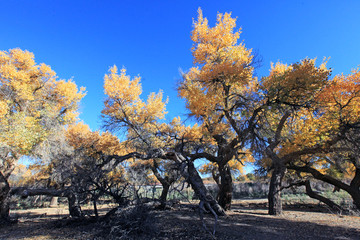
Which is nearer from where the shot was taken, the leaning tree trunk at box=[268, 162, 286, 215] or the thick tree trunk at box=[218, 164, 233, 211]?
the leaning tree trunk at box=[268, 162, 286, 215]

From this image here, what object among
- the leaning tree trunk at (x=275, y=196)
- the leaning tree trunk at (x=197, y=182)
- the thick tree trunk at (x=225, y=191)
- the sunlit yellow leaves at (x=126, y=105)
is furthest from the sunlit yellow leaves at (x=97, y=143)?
the leaning tree trunk at (x=275, y=196)

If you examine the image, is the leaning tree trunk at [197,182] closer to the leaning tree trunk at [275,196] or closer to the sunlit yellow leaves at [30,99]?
the leaning tree trunk at [275,196]

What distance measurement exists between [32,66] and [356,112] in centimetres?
2193

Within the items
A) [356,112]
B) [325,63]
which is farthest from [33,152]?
[325,63]

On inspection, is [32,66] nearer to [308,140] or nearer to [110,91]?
[110,91]

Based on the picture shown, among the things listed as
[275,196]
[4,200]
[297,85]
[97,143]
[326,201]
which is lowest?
[326,201]

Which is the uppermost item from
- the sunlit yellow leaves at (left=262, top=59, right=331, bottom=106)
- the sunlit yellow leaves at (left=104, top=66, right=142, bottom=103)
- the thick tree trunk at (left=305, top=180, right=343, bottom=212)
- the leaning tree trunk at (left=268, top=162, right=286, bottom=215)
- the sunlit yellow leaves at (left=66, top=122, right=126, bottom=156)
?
the sunlit yellow leaves at (left=104, top=66, right=142, bottom=103)

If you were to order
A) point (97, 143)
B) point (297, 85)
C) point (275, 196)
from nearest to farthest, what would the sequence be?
point (297, 85)
point (275, 196)
point (97, 143)

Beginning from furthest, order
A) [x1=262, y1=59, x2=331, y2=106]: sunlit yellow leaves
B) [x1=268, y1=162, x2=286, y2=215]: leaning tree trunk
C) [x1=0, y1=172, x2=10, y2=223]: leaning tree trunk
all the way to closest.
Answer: [x1=268, y1=162, x2=286, y2=215]: leaning tree trunk < [x1=0, y1=172, x2=10, y2=223]: leaning tree trunk < [x1=262, y1=59, x2=331, y2=106]: sunlit yellow leaves

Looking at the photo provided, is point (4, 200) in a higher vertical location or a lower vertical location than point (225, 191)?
higher

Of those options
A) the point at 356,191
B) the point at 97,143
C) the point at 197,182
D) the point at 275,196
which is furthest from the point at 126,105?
the point at 356,191

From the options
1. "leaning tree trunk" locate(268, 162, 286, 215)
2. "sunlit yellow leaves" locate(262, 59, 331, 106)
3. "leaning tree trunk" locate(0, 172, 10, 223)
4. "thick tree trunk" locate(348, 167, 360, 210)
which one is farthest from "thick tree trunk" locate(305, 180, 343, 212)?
"leaning tree trunk" locate(0, 172, 10, 223)

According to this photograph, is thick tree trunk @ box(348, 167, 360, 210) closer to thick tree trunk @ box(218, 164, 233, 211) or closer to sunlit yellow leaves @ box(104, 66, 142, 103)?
thick tree trunk @ box(218, 164, 233, 211)

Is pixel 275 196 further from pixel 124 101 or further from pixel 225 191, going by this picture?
pixel 124 101
